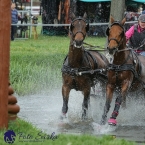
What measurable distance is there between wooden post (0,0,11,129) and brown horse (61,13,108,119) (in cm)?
244

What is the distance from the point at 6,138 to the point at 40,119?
4041 mm

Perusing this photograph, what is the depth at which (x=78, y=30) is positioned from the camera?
10.8 meters

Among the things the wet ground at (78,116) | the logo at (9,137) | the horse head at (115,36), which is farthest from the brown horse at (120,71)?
the logo at (9,137)

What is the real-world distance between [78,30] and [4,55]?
2.63 m

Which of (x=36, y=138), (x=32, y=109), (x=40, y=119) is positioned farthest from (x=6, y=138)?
(x=32, y=109)

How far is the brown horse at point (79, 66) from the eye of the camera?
35.9 feet

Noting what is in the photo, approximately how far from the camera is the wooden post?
332 inches

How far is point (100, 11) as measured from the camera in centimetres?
3027

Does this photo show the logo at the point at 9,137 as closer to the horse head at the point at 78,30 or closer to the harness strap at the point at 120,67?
the horse head at the point at 78,30

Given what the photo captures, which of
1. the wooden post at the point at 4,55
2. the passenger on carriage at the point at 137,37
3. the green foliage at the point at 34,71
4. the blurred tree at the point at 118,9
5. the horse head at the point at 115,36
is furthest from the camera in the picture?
the blurred tree at the point at 118,9

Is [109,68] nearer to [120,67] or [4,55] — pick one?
[120,67]

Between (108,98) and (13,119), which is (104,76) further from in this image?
(13,119)

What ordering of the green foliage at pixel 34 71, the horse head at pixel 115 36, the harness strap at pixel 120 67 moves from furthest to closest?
the green foliage at pixel 34 71
the harness strap at pixel 120 67
the horse head at pixel 115 36

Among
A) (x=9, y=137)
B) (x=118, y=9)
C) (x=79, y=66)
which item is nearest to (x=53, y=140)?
(x=9, y=137)
